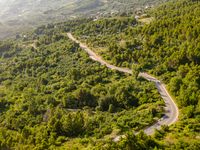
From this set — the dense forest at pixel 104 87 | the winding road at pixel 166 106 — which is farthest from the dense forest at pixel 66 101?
the winding road at pixel 166 106

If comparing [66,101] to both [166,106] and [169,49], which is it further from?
[169,49]

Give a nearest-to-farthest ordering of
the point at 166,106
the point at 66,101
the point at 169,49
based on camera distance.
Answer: the point at 166,106, the point at 66,101, the point at 169,49

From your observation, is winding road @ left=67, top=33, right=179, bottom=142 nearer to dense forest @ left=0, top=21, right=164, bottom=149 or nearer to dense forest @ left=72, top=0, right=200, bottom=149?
dense forest @ left=72, top=0, right=200, bottom=149

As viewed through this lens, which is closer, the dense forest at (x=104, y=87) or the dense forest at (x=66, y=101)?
the dense forest at (x=104, y=87)

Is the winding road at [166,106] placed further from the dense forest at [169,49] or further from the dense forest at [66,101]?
the dense forest at [66,101]

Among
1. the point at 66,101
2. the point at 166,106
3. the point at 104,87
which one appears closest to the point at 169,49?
the point at 104,87

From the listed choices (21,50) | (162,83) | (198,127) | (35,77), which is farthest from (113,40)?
(198,127)

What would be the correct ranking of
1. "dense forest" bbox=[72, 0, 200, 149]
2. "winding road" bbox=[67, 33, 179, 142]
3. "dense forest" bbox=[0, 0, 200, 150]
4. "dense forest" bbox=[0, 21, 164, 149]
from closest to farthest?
"winding road" bbox=[67, 33, 179, 142] < "dense forest" bbox=[0, 0, 200, 150] < "dense forest" bbox=[72, 0, 200, 149] < "dense forest" bbox=[0, 21, 164, 149]


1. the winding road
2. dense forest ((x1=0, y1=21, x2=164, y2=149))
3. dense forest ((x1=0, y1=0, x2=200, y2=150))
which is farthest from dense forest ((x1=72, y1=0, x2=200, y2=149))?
dense forest ((x1=0, y1=21, x2=164, y2=149))

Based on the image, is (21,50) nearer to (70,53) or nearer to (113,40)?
(70,53)
